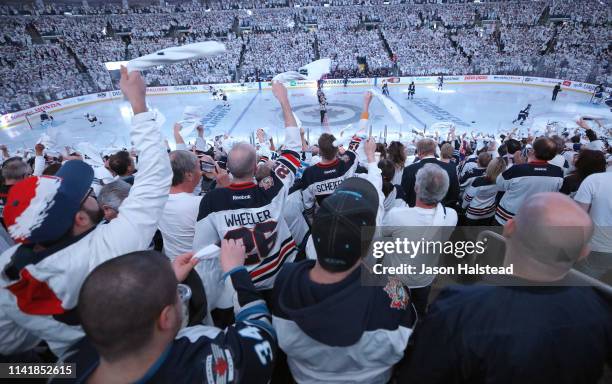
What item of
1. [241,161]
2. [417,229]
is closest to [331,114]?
[417,229]

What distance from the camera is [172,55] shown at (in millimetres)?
2801

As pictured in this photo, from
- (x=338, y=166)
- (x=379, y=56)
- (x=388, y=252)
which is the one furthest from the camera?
(x=379, y=56)

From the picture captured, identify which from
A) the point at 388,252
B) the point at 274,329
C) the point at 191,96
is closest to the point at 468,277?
the point at 388,252

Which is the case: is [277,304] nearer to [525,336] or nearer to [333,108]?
[525,336]

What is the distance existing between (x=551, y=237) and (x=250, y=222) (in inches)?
74.6

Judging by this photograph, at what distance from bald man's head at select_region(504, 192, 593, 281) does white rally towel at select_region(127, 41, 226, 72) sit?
280cm

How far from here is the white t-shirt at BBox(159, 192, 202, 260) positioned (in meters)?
2.80

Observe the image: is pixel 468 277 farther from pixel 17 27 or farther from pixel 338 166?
pixel 17 27

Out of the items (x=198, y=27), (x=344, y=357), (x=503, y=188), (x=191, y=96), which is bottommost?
(x=191, y=96)

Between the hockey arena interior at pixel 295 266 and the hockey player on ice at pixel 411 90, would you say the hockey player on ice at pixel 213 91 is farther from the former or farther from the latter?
the hockey arena interior at pixel 295 266

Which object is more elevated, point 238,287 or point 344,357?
point 238,287

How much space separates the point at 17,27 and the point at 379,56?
3438 centimetres

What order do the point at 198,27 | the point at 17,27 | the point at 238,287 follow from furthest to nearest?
the point at 198,27 < the point at 17,27 < the point at 238,287

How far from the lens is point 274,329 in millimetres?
1506
